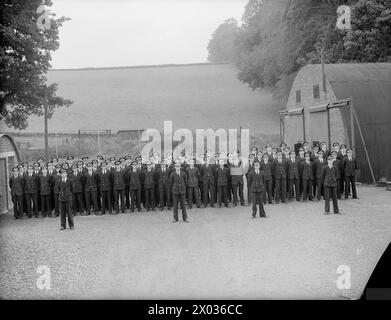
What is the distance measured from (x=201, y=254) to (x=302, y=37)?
73.4ft

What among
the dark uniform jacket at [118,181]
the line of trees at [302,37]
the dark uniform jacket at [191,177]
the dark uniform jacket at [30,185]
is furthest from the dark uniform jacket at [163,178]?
the line of trees at [302,37]

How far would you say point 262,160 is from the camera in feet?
45.6

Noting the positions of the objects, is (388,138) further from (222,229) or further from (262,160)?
(222,229)

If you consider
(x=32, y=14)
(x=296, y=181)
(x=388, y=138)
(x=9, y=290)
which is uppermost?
(x=32, y=14)

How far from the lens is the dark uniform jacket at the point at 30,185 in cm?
1348

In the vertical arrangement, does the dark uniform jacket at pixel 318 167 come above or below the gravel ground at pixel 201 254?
above

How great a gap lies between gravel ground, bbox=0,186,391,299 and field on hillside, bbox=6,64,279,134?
24.7 meters

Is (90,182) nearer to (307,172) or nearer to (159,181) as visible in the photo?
(159,181)

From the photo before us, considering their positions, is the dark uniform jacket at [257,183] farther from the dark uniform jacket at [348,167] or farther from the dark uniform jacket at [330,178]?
the dark uniform jacket at [348,167]

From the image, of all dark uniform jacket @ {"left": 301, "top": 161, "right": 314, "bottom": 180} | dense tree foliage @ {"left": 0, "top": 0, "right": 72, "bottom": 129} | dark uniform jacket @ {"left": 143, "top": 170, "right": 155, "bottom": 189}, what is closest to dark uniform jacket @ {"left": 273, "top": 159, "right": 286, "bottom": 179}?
dark uniform jacket @ {"left": 301, "top": 161, "right": 314, "bottom": 180}

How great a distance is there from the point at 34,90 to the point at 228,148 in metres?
14.9

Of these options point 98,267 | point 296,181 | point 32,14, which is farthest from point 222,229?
point 32,14

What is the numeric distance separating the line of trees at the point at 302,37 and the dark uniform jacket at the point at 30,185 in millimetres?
15214

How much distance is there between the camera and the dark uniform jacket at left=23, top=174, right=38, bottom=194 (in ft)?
44.2
